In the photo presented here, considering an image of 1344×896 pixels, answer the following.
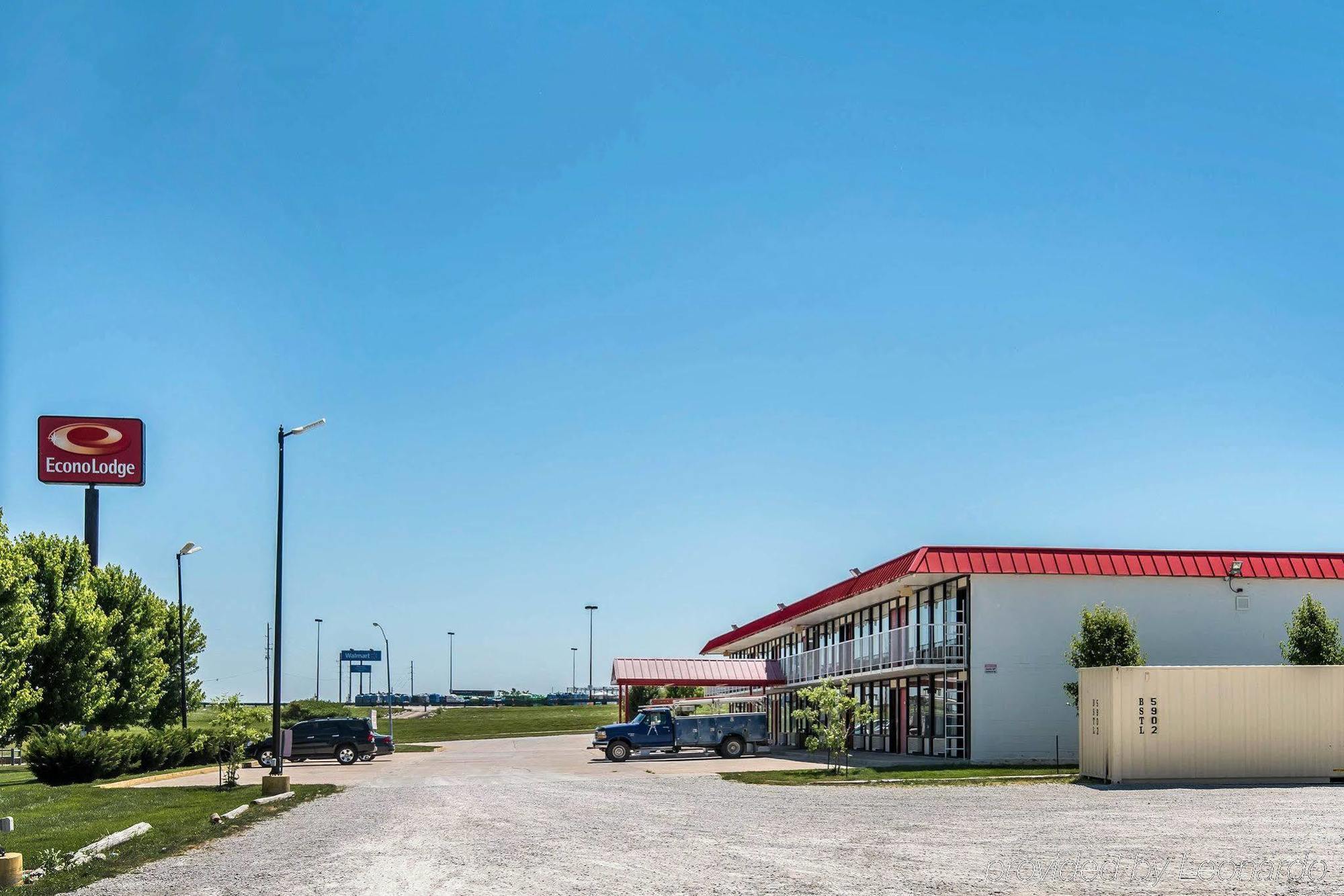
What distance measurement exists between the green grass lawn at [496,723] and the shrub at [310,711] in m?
3.65

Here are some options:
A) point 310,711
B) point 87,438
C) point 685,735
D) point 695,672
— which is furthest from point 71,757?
point 310,711

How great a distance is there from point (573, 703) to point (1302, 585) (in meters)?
134

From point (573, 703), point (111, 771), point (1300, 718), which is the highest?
point (1300, 718)

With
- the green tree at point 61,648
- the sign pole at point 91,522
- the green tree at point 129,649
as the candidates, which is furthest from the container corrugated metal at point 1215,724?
the sign pole at point 91,522

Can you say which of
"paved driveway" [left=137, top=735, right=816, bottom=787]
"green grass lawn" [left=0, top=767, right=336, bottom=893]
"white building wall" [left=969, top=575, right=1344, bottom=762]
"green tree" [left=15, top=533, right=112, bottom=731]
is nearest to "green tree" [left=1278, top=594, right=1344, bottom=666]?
"white building wall" [left=969, top=575, right=1344, bottom=762]

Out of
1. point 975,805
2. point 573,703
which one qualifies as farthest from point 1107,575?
point 573,703

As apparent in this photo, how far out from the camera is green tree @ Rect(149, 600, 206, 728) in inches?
2132

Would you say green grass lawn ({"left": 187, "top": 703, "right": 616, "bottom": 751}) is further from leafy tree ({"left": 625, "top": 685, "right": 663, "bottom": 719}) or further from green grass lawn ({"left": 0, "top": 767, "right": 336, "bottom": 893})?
green grass lawn ({"left": 0, "top": 767, "right": 336, "bottom": 893})

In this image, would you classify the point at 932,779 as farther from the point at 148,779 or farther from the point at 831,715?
the point at 148,779

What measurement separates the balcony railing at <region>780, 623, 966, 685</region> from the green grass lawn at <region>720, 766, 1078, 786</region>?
14.4 ft

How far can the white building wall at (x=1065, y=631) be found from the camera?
1407 inches

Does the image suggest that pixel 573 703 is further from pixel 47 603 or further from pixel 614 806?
pixel 614 806

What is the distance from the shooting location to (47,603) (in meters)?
46.9

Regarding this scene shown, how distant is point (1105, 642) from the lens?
107 feet
